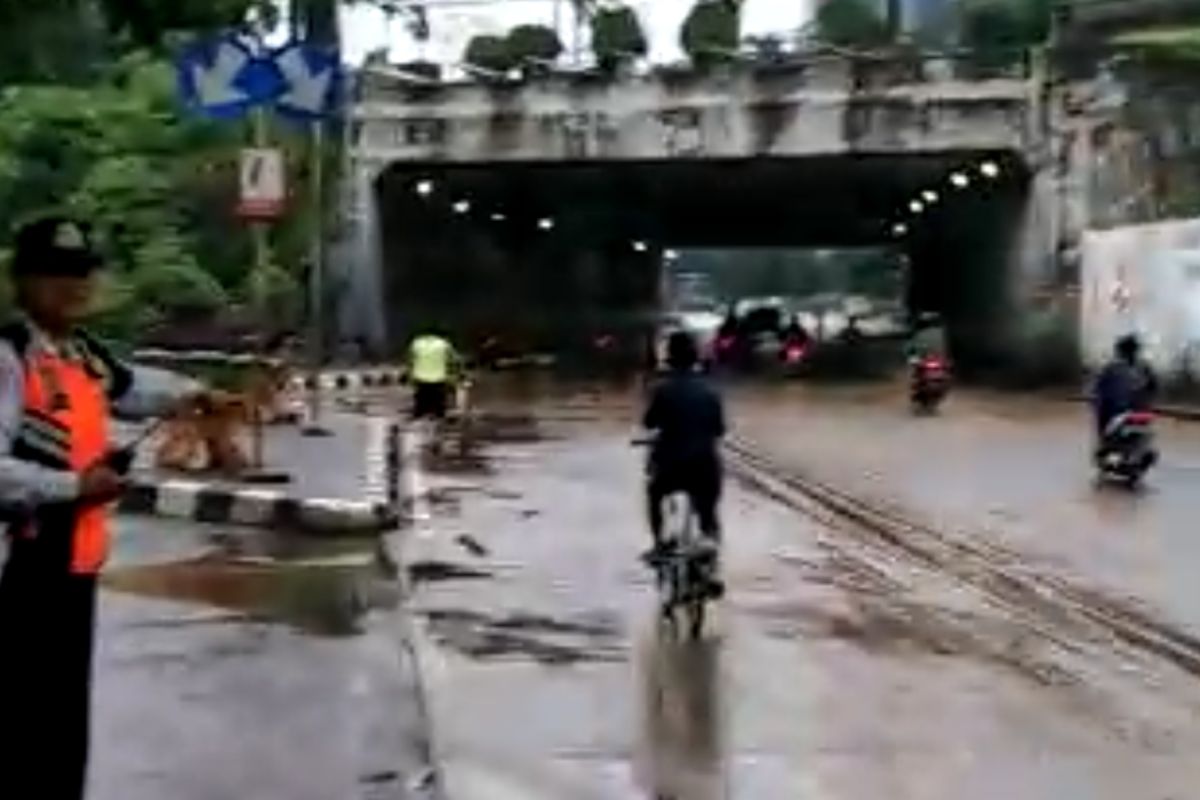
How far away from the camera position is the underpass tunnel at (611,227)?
57.8m

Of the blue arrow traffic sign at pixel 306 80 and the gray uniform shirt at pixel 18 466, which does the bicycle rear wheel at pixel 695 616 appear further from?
the blue arrow traffic sign at pixel 306 80

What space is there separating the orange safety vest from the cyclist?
26.4ft

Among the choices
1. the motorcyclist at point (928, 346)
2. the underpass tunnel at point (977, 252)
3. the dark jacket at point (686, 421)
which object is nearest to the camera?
the dark jacket at point (686, 421)

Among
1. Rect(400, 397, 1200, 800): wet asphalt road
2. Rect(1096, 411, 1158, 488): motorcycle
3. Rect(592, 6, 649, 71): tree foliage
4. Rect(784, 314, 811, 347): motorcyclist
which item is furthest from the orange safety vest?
Rect(784, 314, 811, 347): motorcyclist

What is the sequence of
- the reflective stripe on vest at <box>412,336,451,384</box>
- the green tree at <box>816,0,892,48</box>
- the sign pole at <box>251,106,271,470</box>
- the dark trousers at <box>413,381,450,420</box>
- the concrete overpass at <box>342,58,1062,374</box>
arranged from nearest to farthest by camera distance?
the sign pole at <box>251,106,271,470</box> → the reflective stripe on vest at <box>412,336,451,384</box> → the dark trousers at <box>413,381,450,420</box> → the concrete overpass at <box>342,58,1062,374</box> → the green tree at <box>816,0,892,48</box>

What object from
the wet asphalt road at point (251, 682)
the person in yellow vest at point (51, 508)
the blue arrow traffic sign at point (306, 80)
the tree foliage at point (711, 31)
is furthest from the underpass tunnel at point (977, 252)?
the person in yellow vest at point (51, 508)

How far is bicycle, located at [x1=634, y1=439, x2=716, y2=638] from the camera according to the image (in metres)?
13.1

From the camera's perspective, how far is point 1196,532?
65.7ft

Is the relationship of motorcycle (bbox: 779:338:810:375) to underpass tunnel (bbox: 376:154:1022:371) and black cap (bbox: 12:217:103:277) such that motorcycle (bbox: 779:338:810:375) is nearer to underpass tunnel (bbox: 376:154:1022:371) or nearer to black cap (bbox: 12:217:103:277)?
underpass tunnel (bbox: 376:154:1022:371)

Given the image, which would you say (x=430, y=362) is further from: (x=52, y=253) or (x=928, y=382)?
(x=52, y=253)

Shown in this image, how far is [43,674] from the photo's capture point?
5645 mm

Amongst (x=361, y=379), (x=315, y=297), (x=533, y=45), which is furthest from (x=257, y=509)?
(x=533, y=45)

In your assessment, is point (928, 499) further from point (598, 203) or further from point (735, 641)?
point (598, 203)

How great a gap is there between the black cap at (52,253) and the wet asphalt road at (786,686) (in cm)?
356
